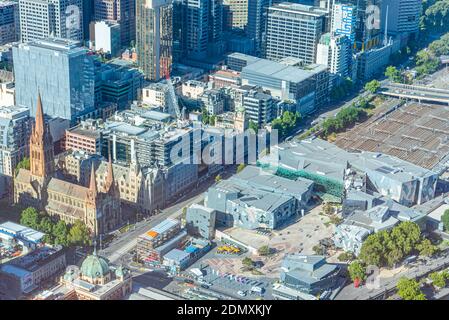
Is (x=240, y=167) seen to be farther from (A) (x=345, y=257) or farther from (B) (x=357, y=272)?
(B) (x=357, y=272)

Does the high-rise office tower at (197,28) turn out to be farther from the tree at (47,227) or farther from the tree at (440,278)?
the tree at (440,278)

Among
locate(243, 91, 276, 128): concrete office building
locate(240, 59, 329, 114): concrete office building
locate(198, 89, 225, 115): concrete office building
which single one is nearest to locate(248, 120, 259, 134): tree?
locate(243, 91, 276, 128): concrete office building

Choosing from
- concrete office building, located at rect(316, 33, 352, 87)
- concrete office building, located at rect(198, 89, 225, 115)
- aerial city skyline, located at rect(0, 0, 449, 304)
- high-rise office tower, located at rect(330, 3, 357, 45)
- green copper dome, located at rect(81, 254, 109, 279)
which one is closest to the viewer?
green copper dome, located at rect(81, 254, 109, 279)

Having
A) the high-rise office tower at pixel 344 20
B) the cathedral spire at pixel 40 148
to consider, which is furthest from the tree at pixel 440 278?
the high-rise office tower at pixel 344 20

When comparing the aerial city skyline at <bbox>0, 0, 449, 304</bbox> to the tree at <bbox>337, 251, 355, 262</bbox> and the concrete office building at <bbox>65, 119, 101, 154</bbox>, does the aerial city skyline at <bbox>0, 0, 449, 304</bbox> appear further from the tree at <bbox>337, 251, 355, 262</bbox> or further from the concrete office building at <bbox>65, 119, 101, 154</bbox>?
the concrete office building at <bbox>65, 119, 101, 154</bbox>

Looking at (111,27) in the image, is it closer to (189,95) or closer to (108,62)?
(108,62)

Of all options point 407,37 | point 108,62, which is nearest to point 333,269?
point 108,62

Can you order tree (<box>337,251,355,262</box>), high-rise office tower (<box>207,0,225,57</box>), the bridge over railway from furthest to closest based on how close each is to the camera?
high-rise office tower (<box>207,0,225,57</box>) < the bridge over railway < tree (<box>337,251,355,262</box>)
